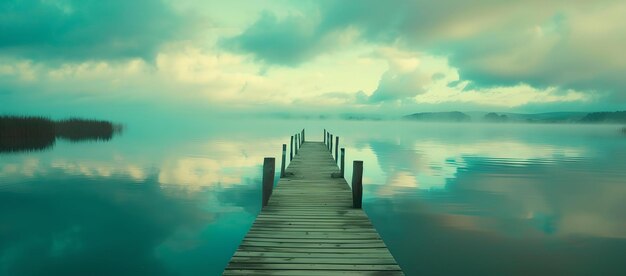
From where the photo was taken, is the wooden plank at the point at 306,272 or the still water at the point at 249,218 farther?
the still water at the point at 249,218

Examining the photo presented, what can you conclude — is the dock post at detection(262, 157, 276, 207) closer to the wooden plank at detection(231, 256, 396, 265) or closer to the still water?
the still water

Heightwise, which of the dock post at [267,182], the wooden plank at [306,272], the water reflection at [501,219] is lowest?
the water reflection at [501,219]

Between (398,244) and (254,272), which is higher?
(254,272)

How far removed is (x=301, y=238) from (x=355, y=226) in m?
1.50

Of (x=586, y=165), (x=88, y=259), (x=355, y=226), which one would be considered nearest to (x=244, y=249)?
(x=355, y=226)

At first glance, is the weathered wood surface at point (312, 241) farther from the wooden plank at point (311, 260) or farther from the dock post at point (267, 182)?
the dock post at point (267, 182)

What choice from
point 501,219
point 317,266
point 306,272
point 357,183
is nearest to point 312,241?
point 317,266

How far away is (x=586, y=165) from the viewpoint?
98.0ft

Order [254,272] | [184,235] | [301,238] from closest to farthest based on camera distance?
1. [254,272]
2. [301,238]
3. [184,235]

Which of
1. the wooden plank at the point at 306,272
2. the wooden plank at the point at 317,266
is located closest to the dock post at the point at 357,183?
the wooden plank at the point at 317,266

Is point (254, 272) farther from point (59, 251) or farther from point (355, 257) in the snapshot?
point (59, 251)

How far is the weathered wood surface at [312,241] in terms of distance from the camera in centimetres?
629

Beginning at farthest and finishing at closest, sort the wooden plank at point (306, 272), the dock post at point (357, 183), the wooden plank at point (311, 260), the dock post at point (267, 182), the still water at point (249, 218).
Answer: the dock post at point (267, 182), the dock post at point (357, 183), the still water at point (249, 218), the wooden plank at point (311, 260), the wooden plank at point (306, 272)

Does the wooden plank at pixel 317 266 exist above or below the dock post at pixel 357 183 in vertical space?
below
